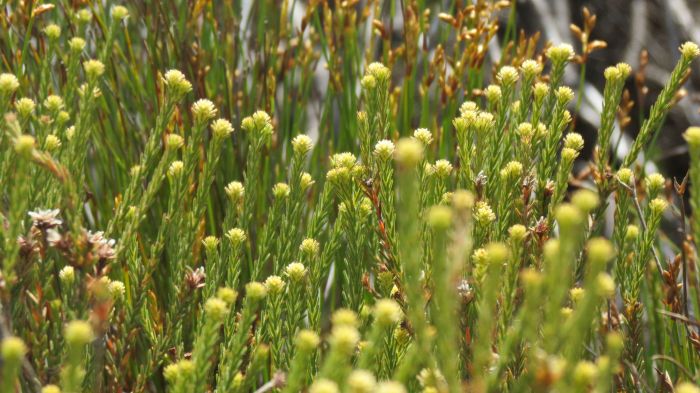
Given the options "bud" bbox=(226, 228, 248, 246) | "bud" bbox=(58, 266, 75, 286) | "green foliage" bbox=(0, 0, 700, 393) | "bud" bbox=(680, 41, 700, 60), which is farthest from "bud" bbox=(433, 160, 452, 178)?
"bud" bbox=(58, 266, 75, 286)

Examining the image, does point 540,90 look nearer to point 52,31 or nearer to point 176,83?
point 176,83

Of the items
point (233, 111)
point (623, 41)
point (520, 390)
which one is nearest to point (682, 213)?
point (520, 390)

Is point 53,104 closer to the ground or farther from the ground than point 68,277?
farther from the ground

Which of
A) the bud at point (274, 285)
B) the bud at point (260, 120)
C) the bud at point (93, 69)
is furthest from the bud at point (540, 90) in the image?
the bud at point (93, 69)

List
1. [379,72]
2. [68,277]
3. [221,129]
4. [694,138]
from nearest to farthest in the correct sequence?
[694,138] < [68,277] < [221,129] < [379,72]

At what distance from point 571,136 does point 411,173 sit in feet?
2.12

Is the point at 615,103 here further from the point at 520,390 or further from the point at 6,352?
the point at 6,352

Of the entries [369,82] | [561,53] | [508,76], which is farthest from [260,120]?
[561,53]

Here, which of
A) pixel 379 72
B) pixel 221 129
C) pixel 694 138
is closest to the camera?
pixel 694 138

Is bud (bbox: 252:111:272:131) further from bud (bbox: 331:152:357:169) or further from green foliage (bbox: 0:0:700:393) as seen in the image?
bud (bbox: 331:152:357:169)

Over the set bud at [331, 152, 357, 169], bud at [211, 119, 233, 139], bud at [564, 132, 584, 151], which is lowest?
bud at [564, 132, 584, 151]

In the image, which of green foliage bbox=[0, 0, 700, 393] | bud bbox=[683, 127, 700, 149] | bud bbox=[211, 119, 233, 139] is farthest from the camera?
bud bbox=[211, 119, 233, 139]

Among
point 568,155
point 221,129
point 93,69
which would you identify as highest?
point 93,69

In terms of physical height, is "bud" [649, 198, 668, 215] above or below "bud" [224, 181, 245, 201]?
below
